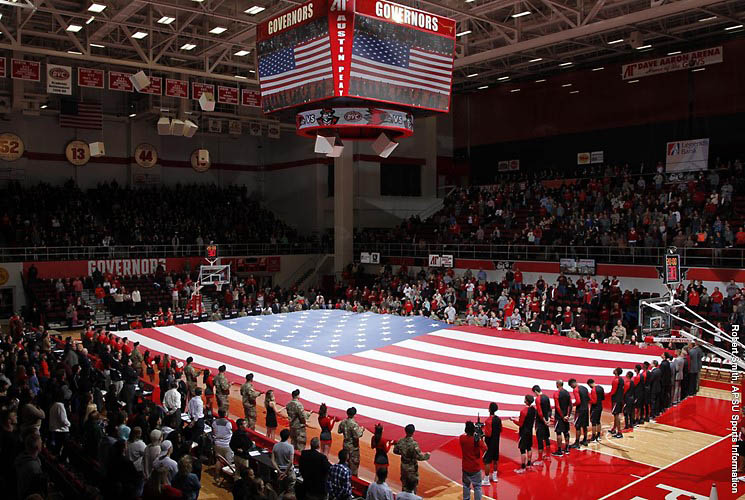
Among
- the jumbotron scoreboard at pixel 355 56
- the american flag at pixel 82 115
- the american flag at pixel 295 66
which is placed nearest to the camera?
the jumbotron scoreboard at pixel 355 56

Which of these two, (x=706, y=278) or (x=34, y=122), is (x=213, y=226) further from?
(x=706, y=278)

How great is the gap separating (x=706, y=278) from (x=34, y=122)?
31.0 m

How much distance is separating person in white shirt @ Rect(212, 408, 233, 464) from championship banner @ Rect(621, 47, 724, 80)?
24.3m

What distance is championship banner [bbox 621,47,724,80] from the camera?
1031 inches

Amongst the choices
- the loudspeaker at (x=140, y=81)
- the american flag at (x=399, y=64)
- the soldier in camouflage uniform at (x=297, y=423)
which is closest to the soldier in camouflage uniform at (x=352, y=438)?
the soldier in camouflage uniform at (x=297, y=423)

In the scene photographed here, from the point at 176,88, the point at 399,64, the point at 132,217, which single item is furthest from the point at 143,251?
the point at 399,64

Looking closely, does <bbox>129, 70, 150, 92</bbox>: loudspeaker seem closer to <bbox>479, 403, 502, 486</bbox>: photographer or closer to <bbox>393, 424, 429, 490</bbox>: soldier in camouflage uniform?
<bbox>479, 403, 502, 486</bbox>: photographer

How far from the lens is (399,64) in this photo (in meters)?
13.2

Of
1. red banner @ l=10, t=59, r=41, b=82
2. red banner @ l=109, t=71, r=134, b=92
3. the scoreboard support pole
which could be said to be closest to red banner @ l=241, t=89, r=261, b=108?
red banner @ l=109, t=71, r=134, b=92

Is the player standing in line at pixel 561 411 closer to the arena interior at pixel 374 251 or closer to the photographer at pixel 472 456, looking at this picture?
the arena interior at pixel 374 251

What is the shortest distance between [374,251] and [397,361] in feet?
59.0

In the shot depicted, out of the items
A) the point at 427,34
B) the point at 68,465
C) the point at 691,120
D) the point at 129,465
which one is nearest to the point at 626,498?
the point at 129,465

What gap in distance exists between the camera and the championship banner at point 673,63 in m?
26.2

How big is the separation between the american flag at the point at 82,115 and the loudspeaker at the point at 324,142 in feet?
71.5
